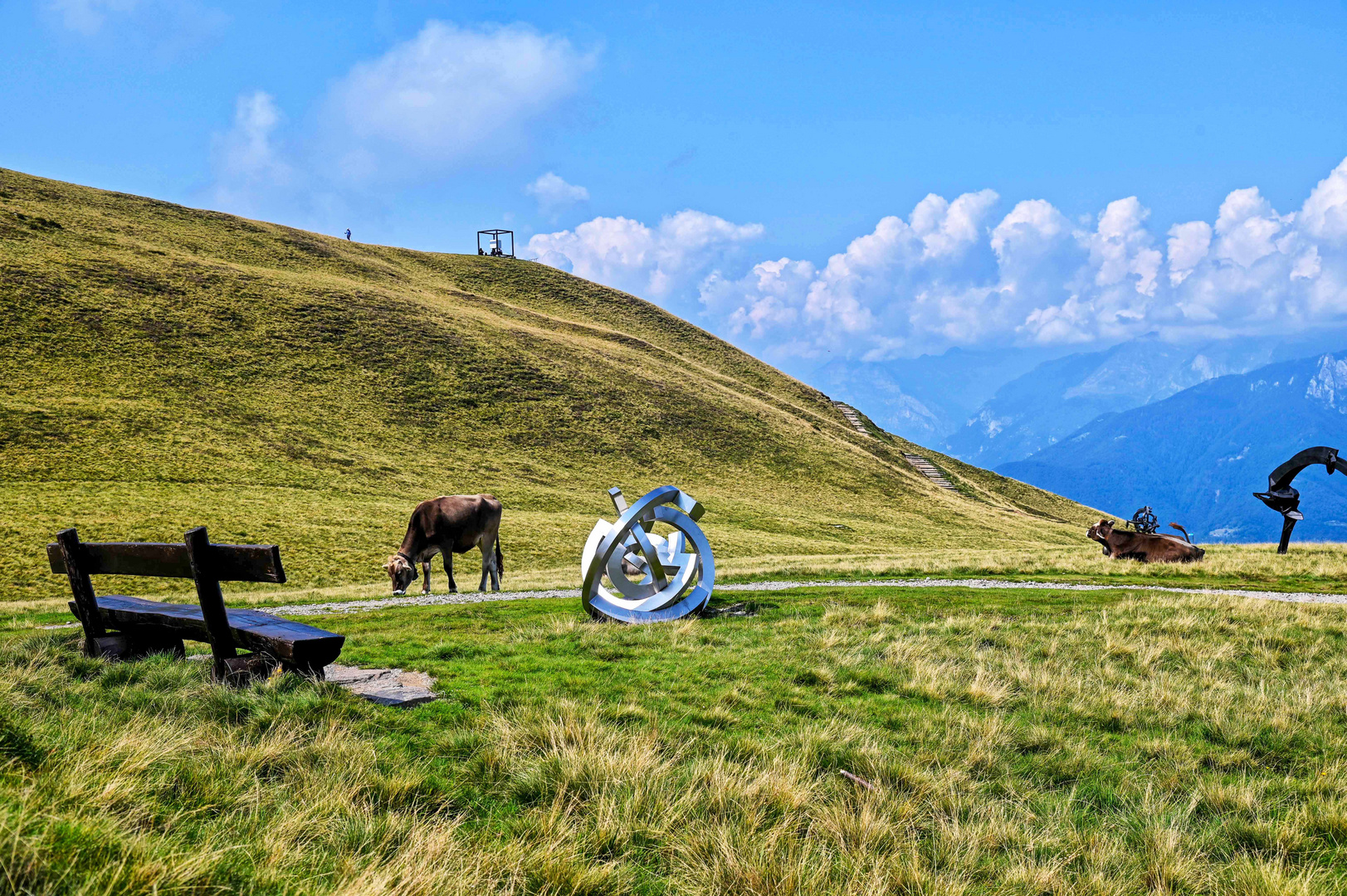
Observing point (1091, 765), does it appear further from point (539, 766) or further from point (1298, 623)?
point (1298, 623)

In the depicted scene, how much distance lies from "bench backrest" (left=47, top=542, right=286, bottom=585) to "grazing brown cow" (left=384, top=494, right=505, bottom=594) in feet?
57.8

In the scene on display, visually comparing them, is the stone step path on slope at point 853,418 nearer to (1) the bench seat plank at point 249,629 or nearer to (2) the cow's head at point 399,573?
(2) the cow's head at point 399,573

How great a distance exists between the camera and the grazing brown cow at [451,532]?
27609mm

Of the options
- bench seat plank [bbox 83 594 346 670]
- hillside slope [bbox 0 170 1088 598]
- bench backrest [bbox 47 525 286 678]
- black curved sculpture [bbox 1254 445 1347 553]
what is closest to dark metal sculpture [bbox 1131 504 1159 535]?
black curved sculpture [bbox 1254 445 1347 553]

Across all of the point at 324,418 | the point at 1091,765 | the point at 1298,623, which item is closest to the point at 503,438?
the point at 324,418

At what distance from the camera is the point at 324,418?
2506 inches

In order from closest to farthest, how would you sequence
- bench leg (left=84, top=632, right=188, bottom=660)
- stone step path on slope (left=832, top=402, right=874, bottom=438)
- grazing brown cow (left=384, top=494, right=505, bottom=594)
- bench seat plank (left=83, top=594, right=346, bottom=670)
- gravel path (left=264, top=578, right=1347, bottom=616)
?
bench seat plank (left=83, top=594, right=346, bottom=670), bench leg (left=84, top=632, right=188, bottom=660), gravel path (left=264, top=578, right=1347, bottom=616), grazing brown cow (left=384, top=494, right=505, bottom=594), stone step path on slope (left=832, top=402, right=874, bottom=438)

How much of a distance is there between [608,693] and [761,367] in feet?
377

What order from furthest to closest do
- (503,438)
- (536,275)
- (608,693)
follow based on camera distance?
(536,275)
(503,438)
(608,693)

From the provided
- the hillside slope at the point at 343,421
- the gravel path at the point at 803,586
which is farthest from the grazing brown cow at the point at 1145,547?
the hillside slope at the point at 343,421

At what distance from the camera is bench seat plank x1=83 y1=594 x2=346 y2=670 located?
8.82 meters

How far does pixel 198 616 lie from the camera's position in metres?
9.59

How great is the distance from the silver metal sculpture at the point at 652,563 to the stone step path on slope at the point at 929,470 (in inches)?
3097

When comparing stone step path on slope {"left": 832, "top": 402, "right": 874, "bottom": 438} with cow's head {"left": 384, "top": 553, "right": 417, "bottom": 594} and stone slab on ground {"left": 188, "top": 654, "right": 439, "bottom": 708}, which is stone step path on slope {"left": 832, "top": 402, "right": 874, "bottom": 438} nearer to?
cow's head {"left": 384, "top": 553, "right": 417, "bottom": 594}
